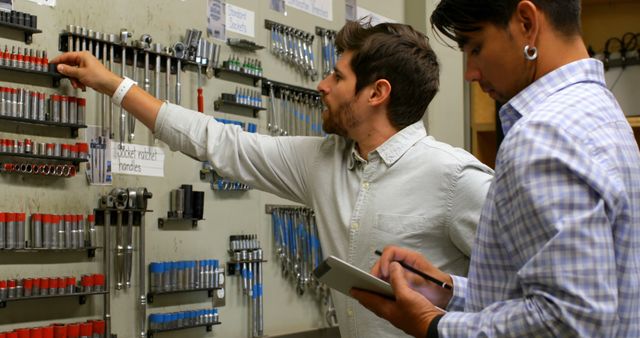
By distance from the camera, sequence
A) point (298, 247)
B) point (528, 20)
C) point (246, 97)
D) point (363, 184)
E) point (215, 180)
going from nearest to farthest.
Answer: point (528, 20) → point (363, 184) → point (215, 180) → point (246, 97) → point (298, 247)

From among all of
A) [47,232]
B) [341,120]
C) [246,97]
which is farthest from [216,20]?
[341,120]

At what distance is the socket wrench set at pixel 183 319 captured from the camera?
311 cm

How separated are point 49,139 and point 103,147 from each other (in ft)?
0.69

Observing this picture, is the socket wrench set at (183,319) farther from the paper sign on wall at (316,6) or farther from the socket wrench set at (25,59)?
the paper sign on wall at (316,6)

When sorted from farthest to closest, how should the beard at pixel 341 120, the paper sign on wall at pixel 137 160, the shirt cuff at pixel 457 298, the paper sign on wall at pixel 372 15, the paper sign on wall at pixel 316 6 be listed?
1. the paper sign on wall at pixel 372 15
2. the paper sign on wall at pixel 316 6
3. the paper sign on wall at pixel 137 160
4. the beard at pixel 341 120
5. the shirt cuff at pixel 457 298

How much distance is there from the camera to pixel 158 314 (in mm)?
3139

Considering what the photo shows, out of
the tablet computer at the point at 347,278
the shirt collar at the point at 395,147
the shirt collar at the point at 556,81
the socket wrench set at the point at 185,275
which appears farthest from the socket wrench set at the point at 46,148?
the shirt collar at the point at 556,81

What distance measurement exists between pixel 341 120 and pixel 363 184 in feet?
0.77

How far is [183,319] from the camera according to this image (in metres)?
3.22

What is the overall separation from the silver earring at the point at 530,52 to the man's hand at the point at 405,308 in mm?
422

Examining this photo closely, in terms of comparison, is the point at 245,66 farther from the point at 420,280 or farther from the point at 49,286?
the point at 420,280

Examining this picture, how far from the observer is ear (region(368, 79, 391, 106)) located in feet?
7.59

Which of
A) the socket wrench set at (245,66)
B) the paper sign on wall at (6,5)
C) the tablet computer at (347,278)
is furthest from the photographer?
the socket wrench set at (245,66)

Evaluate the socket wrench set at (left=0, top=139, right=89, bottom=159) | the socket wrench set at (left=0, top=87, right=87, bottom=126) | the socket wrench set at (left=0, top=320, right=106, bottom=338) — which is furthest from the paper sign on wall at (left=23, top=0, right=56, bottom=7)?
the socket wrench set at (left=0, top=320, right=106, bottom=338)
